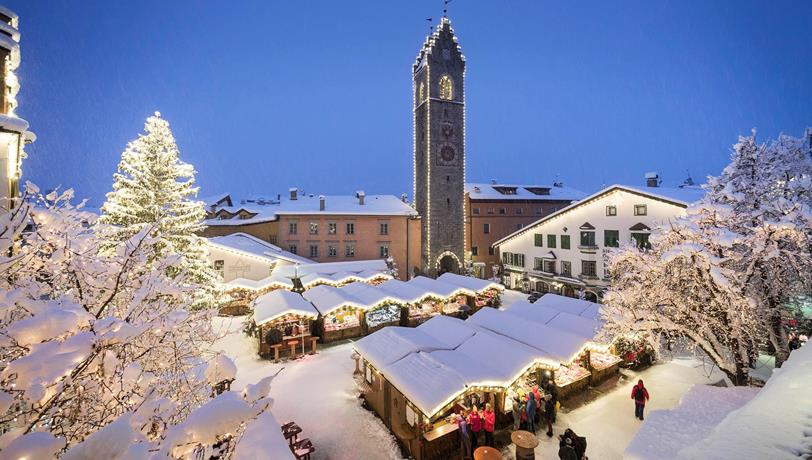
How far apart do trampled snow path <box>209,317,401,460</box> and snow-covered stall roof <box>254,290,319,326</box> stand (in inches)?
82.8

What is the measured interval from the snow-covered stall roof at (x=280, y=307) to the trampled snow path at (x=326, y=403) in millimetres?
2104

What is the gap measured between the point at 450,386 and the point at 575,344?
6.71m

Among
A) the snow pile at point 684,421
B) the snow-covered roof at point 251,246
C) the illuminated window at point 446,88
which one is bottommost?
the snow pile at point 684,421

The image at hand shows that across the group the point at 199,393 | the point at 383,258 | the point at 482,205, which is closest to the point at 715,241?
the point at 199,393

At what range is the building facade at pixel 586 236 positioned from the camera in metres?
24.4

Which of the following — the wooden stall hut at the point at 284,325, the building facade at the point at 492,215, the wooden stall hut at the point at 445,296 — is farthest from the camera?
the building facade at the point at 492,215

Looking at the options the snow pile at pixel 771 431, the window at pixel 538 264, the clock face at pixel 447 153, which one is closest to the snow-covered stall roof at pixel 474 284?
the window at pixel 538 264

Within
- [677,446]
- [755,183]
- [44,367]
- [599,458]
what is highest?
[755,183]

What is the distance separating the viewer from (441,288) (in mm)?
23922

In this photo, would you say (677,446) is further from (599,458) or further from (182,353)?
(182,353)

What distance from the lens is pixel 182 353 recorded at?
257 inches

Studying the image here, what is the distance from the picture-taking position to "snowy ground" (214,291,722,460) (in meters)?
10.7

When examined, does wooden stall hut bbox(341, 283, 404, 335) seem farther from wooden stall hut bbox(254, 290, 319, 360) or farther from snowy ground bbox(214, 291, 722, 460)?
snowy ground bbox(214, 291, 722, 460)

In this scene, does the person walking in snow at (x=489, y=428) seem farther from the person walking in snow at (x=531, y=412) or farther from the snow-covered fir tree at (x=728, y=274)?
the snow-covered fir tree at (x=728, y=274)
